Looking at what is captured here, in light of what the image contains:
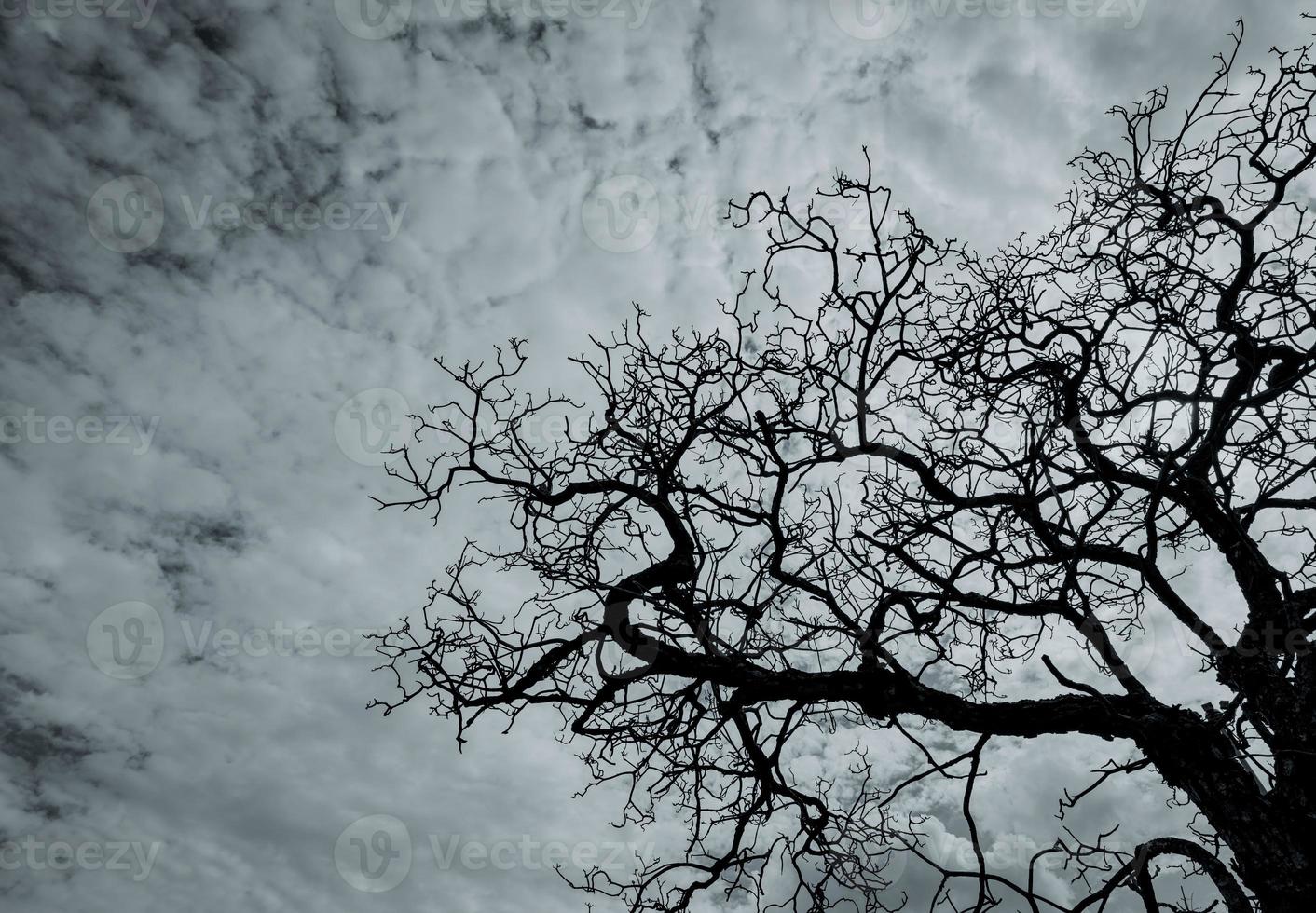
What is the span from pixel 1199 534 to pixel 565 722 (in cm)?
443

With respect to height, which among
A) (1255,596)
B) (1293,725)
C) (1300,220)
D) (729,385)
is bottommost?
(1293,725)

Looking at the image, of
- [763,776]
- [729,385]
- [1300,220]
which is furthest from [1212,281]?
[763,776]

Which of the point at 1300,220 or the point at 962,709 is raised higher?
the point at 1300,220

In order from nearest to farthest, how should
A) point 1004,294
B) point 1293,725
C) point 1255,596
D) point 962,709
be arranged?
1. point 1293,725
2. point 962,709
3. point 1255,596
4. point 1004,294

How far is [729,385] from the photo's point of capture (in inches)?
206

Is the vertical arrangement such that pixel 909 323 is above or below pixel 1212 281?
below

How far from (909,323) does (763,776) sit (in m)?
3.07

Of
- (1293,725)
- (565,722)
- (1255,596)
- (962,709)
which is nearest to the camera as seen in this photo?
(1293,725)

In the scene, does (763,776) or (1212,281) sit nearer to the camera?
(1212,281)

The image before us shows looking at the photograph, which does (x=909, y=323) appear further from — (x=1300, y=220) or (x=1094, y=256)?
(x=1300, y=220)

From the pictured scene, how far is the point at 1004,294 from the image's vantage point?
202 inches

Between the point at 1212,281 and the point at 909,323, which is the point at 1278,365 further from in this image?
the point at 909,323

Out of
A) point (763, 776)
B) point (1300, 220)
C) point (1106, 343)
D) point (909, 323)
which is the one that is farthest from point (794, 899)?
point (1300, 220)

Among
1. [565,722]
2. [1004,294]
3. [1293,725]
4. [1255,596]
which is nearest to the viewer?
[1293,725]
